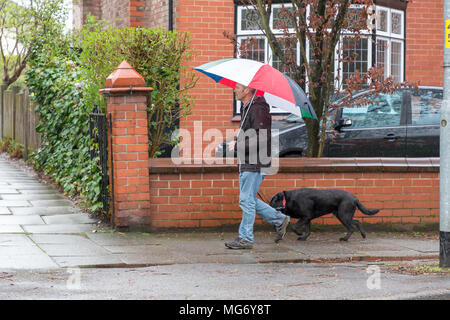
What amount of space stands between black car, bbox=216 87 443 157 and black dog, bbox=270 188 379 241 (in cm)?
256

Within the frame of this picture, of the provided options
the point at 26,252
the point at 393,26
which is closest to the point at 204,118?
the point at 393,26

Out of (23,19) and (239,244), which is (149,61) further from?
(23,19)

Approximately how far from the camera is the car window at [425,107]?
11.2 metres

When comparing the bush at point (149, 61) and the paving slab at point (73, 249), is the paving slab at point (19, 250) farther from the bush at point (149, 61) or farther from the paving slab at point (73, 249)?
the bush at point (149, 61)

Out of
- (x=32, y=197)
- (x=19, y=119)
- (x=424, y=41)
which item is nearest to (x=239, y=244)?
(x=32, y=197)

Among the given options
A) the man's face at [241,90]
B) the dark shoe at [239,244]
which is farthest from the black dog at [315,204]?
the man's face at [241,90]

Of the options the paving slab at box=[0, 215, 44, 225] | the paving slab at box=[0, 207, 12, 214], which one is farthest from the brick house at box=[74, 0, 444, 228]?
the paving slab at box=[0, 207, 12, 214]

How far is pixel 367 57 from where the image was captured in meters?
14.8

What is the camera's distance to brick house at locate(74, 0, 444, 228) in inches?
344

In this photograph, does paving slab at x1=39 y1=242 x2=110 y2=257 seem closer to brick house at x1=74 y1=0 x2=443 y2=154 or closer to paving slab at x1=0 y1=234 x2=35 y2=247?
paving slab at x1=0 y1=234 x2=35 y2=247

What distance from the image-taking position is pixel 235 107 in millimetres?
14781

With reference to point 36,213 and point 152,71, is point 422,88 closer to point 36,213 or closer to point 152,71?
point 152,71

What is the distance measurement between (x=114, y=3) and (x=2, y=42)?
310 inches

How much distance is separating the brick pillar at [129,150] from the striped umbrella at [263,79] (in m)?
1.07
